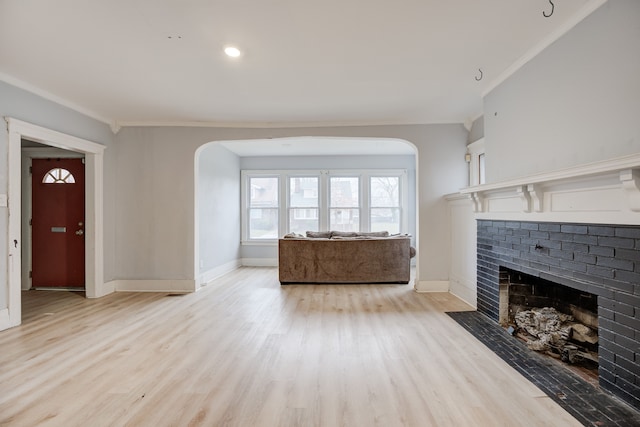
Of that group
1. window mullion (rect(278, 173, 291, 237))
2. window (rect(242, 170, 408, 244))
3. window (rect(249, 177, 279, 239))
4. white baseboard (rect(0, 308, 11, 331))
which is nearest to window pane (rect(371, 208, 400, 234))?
window (rect(242, 170, 408, 244))

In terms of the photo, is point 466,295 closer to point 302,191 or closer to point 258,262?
point 302,191

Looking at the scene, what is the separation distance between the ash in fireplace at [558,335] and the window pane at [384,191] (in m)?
4.70

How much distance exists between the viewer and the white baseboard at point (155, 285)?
486 centimetres

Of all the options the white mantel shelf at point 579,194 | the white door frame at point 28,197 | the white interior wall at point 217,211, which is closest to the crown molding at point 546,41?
the white mantel shelf at point 579,194

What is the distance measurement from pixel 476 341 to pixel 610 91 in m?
2.20

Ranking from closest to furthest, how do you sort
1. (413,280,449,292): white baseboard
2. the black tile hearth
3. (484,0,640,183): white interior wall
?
the black tile hearth, (484,0,640,183): white interior wall, (413,280,449,292): white baseboard

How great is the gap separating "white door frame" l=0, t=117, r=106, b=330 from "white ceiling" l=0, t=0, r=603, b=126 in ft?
1.61

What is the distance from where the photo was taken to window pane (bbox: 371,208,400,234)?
24.6 feet

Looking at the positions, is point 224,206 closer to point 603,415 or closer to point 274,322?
point 274,322

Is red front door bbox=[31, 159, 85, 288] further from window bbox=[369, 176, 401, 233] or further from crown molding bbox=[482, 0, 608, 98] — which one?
crown molding bbox=[482, 0, 608, 98]

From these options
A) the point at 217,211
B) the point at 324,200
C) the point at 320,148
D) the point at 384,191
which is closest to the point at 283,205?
the point at 324,200

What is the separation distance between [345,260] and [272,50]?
3513 mm

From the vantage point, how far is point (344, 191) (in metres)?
7.59

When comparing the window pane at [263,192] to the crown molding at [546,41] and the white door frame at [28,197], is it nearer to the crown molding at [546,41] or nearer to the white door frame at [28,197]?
the white door frame at [28,197]
